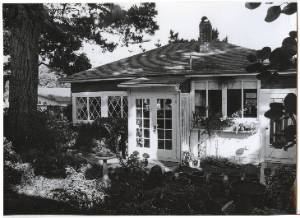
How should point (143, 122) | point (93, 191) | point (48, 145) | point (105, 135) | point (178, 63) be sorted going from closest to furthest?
point (93, 191)
point (48, 145)
point (143, 122)
point (178, 63)
point (105, 135)

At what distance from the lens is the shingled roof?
8180mm

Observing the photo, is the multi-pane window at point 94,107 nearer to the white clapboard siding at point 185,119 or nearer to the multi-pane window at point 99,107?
the multi-pane window at point 99,107

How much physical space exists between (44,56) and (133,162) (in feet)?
13.8

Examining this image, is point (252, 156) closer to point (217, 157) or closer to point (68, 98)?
point (217, 157)

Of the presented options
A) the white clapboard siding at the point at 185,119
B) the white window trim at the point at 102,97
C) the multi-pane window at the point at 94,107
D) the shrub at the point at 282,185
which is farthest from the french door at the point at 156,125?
the shrub at the point at 282,185

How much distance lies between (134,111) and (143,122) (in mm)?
432

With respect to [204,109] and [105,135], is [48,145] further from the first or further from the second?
[204,109]

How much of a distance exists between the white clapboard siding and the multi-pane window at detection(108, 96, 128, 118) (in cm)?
284

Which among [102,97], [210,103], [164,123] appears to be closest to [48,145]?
[164,123]

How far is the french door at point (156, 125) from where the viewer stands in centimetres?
809

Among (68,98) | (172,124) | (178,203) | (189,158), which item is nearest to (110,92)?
(68,98)

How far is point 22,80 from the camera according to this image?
23.1 ft

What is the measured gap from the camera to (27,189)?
5570 millimetres

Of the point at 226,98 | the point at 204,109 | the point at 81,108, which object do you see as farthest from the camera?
the point at 81,108
